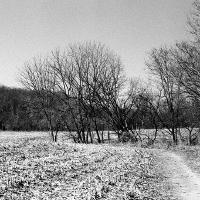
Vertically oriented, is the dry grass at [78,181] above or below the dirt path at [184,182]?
above

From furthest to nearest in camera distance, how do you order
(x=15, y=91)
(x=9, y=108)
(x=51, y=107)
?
(x=15, y=91), (x=9, y=108), (x=51, y=107)

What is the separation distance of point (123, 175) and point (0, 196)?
6.22m

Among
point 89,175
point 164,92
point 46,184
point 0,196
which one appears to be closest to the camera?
point 0,196

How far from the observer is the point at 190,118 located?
3653 centimetres

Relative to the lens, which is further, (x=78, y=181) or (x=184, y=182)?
(x=184, y=182)

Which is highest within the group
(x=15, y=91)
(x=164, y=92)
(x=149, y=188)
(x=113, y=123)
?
(x=15, y=91)

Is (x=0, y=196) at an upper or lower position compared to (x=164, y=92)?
lower

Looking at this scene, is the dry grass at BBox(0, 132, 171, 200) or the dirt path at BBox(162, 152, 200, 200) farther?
the dirt path at BBox(162, 152, 200, 200)

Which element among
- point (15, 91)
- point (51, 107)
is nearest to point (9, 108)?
point (15, 91)

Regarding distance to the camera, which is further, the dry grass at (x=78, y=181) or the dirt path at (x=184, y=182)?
the dirt path at (x=184, y=182)

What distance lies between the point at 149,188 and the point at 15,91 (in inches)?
4872

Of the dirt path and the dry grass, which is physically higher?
the dry grass

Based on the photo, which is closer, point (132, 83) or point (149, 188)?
point (149, 188)

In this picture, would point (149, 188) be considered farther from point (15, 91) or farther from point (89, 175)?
point (15, 91)
